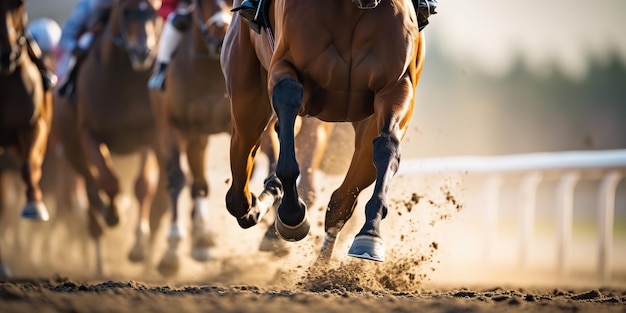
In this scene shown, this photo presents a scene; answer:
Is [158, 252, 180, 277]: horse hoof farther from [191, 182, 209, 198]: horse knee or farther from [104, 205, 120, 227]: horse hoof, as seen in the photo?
[104, 205, 120, 227]: horse hoof

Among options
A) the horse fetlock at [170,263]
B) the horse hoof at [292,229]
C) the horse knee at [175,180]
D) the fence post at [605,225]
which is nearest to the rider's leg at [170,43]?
the horse knee at [175,180]

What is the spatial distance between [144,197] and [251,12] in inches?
207

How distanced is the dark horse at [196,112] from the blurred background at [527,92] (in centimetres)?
246

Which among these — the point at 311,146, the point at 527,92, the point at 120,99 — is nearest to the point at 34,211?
the point at 120,99

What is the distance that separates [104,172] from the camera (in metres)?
10.7

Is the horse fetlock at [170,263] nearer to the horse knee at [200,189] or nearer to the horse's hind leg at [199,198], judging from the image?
the horse's hind leg at [199,198]

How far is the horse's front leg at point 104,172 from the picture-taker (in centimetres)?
1064

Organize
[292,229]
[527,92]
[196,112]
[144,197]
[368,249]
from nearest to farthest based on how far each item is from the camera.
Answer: [368,249]
[292,229]
[196,112]
[144,197]
[527,92]

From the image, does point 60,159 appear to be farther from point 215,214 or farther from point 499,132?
point 499,132

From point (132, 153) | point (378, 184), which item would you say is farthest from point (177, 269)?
point (378, 184)

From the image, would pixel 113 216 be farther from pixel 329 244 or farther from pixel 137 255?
pixel 329 244

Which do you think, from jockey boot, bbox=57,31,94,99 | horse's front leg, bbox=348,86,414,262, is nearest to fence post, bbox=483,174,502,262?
jockey boot, bbox=57,31,94,99

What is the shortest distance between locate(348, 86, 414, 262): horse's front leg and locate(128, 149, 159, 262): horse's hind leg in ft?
18.0

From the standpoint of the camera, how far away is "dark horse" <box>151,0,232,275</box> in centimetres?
960
